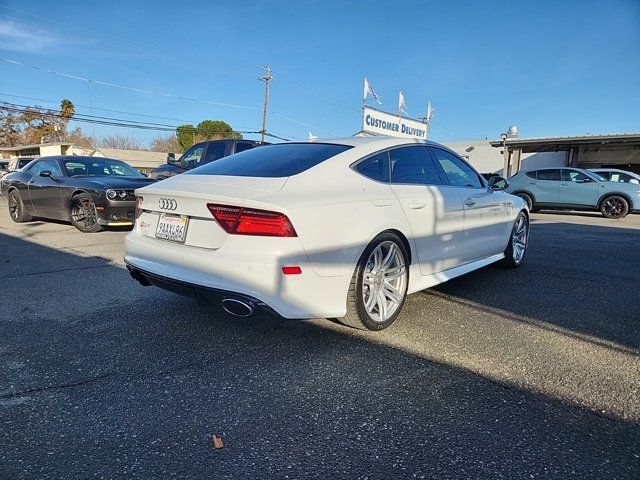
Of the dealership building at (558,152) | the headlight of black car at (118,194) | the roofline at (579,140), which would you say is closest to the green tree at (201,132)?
the dealership building at (558,152)

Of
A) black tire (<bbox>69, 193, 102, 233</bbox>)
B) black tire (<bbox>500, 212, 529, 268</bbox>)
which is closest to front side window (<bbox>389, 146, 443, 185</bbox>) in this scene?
black tire (<bbox>500, 212, 529, 268</bbox>)

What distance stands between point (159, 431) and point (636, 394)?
261 centimetres

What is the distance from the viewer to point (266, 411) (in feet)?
7.39

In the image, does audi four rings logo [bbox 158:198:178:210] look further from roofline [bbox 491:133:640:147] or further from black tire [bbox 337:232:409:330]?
roofline [bbox 491:133:640:147]

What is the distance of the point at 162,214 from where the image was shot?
3182 mm

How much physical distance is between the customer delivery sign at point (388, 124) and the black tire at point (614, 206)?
28.0 feet

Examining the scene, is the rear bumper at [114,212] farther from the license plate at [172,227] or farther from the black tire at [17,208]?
the license plate at [172,227]

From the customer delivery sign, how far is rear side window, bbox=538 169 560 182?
651 centimetres

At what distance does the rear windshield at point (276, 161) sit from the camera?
10.6 ft

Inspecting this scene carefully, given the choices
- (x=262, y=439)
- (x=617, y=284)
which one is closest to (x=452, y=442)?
(x=262, y=439)

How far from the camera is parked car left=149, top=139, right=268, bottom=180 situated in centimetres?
1000

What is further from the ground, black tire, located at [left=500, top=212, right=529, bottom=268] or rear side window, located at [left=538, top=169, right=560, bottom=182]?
rear side window, located at [left=538, top=169, right=560, bottom=182]

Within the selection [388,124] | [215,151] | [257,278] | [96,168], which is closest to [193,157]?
[215,151]

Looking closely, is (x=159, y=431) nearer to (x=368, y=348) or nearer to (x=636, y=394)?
(x=368, y=348)
